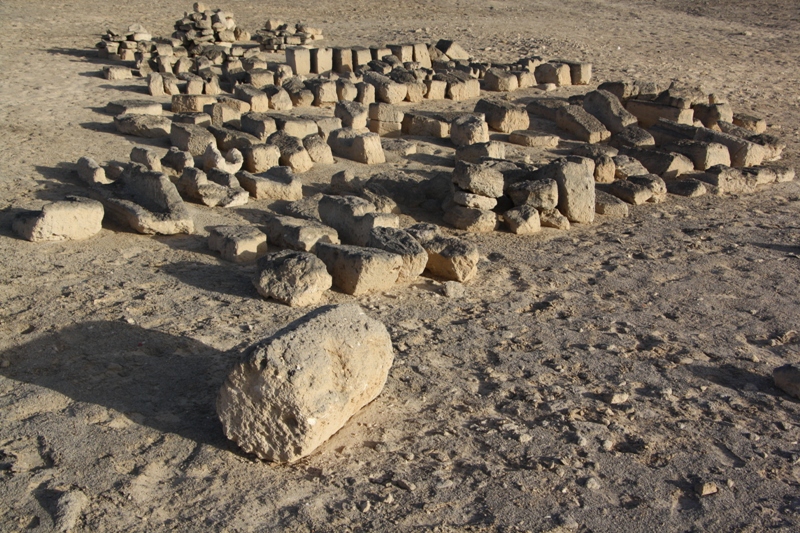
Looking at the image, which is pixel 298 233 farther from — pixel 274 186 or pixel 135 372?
pixel 135 372

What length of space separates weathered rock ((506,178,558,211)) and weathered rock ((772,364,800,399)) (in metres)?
3.22

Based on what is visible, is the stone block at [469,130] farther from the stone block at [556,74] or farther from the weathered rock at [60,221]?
the weathered rock at [60,221]

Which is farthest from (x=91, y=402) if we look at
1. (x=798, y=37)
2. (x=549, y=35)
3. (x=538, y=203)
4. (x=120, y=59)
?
(x=798, y=37)

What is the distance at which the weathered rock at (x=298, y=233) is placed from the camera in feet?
20.9

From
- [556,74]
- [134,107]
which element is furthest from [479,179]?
[556,74]

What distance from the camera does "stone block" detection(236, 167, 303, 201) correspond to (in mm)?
7852

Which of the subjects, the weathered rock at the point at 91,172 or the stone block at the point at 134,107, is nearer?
the weathered rock at the point at 91,172

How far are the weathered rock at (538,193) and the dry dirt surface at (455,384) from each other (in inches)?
18.1

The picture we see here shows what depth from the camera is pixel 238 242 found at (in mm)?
6242

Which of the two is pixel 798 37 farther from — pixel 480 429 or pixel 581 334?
pixel 480 429

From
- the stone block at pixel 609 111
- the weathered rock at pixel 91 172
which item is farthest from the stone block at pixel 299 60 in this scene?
the weathered rock at pixel 91 172

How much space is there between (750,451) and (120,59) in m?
13.3

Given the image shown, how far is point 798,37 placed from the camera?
1836 cm

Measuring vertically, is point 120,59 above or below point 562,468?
above
